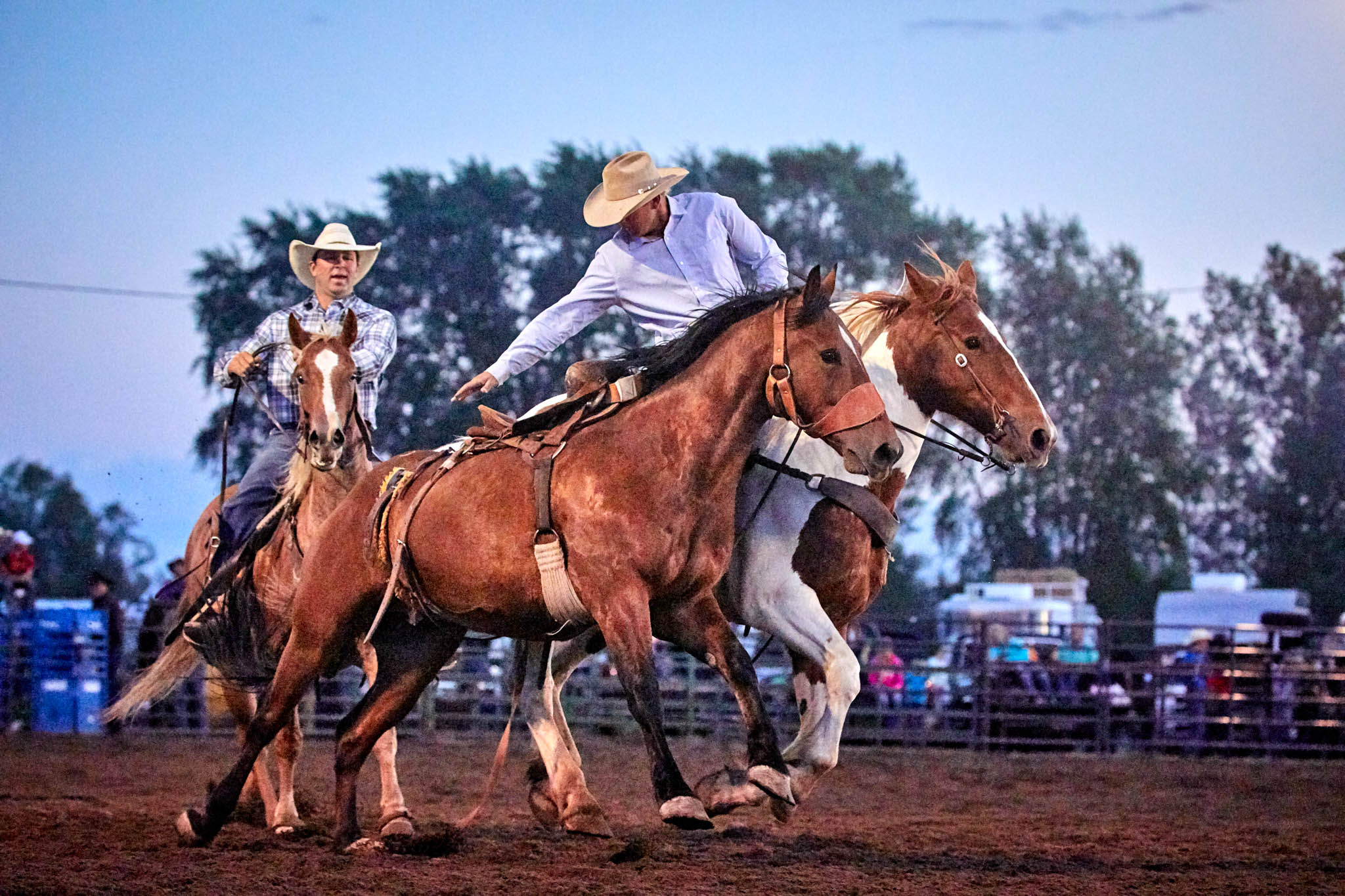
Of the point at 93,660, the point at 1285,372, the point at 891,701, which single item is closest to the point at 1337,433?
the point at 1285,372

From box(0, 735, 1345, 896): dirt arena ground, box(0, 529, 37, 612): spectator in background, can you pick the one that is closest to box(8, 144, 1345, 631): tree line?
box(0, 529, 37, 612): spectator in background

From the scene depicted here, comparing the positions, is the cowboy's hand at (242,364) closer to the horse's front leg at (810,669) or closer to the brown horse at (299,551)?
the brown horse at (299,551)

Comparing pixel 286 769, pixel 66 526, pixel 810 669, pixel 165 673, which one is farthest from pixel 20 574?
pixel 66 526

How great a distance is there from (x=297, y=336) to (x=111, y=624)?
930cm

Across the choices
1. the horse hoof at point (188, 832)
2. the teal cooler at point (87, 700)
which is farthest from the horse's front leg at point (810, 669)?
the teal cooler at point (87, 700)

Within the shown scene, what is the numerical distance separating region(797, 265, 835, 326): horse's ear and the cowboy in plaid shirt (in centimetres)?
235

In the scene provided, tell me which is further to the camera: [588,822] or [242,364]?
[242,364]

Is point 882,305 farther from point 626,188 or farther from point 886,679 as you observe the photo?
point 886,679

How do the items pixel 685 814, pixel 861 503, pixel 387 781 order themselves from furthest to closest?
pixel 387 781 → pixel 861 503 → pixel 685 814

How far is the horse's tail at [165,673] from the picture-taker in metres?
6.57

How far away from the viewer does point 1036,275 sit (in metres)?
31.4

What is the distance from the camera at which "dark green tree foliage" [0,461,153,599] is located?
50938 mm

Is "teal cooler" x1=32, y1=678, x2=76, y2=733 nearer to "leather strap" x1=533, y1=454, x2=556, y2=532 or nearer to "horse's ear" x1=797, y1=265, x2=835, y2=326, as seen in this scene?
"leather strap" x1=533, y1=454, x2=556, y2=532

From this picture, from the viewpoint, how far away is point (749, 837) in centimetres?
633
